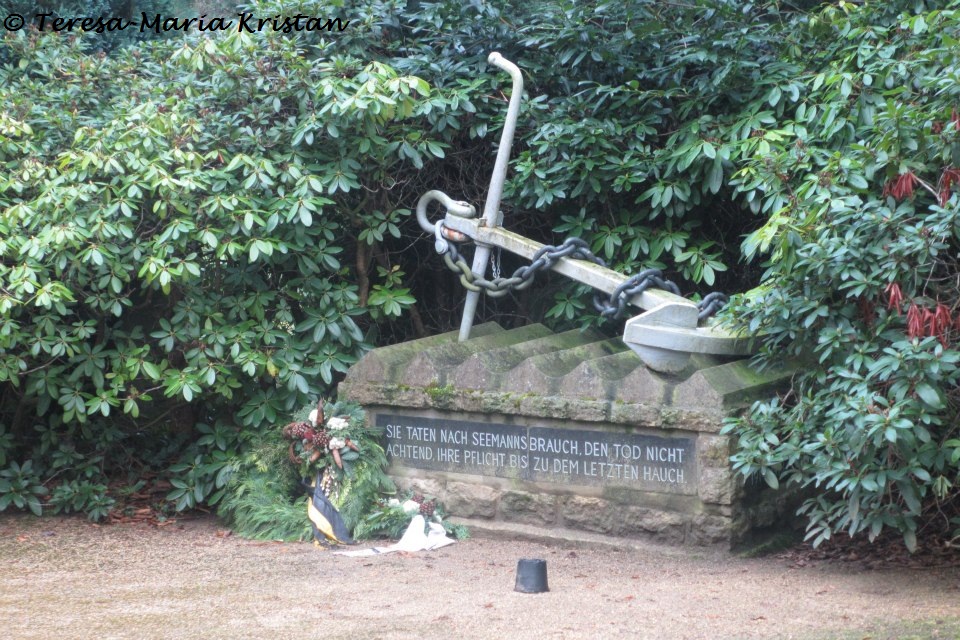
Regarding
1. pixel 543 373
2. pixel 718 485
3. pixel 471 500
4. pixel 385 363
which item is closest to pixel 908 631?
pixel 718 485

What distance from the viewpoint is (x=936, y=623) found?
3982 mm

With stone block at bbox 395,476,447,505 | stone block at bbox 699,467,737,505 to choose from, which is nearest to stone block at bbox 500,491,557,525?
stone block at bbox 395,476,447,505

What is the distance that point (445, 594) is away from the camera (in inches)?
183

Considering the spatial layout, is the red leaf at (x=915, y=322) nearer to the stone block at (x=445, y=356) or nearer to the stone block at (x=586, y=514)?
the stone block at (x=586, y=514)

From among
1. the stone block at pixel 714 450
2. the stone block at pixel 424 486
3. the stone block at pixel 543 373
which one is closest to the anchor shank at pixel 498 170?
the stone block at pixel 543 373

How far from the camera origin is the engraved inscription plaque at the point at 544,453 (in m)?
5.34

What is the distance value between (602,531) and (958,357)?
6.54 feet

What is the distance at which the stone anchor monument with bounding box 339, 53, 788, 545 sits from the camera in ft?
17.3

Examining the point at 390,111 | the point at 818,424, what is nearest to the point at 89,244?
the point at 390,111

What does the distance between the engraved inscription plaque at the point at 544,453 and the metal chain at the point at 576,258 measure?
684 millimetres

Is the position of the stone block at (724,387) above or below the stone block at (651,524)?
above

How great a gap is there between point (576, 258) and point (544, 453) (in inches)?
42.9

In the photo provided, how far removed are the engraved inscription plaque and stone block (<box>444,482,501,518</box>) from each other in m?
0.09

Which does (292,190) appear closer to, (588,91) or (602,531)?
(588,91)
